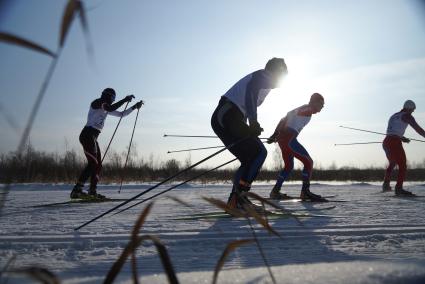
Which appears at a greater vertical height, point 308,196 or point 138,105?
Result: point 138,105

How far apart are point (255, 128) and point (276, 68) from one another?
0.75m

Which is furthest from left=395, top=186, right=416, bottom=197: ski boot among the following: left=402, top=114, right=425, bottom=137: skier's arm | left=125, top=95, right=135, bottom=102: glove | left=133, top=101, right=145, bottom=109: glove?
left=125, top=95, right=135, bottom=102: glove

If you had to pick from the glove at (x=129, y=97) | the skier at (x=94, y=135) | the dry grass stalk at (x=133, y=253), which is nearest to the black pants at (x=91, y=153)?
the skier at (x=94, y=135)

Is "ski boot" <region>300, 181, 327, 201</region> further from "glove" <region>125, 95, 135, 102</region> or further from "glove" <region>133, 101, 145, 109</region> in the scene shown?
"glove" <region>125, 95, 135, 102</region>

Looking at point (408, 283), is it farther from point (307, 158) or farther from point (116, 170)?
point (116, 170)

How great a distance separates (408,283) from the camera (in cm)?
127

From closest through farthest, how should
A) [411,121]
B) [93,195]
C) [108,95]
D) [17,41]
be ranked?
1. [17,41]
2. [93,195]
3. [108,95]
4. [411,121]

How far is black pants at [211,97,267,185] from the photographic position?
439 cm

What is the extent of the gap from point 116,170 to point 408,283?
19514 millimetres

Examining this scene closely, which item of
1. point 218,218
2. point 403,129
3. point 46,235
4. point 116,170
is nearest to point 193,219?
point 218,218

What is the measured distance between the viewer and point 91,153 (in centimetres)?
662

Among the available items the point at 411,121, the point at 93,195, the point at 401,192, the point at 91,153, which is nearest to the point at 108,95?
the point at 91,153

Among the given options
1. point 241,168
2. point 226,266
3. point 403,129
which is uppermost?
point 403,129

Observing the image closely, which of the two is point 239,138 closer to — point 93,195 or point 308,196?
point 308,196
